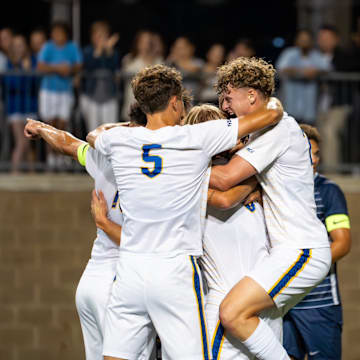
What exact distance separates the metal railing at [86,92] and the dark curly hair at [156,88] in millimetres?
4034

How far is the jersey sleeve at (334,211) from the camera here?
5.02 metres

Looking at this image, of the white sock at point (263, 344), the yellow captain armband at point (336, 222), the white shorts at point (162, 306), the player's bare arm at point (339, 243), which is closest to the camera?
→ the white shorts at point (162, 306)

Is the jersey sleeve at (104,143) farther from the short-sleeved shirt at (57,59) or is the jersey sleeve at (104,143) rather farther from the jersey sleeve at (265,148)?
the short-sleeved shirt at (57,59)

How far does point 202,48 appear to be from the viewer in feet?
32.5

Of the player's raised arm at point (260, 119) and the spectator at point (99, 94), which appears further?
the spectator at point (99, 94)

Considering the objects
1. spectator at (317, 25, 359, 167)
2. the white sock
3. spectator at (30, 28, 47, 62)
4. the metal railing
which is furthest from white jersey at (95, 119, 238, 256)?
spectator at (30, 28, 47, 62)

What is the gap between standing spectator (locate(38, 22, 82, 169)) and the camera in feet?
25.4

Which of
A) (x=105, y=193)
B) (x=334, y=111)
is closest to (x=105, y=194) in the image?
(x=105, y=193)

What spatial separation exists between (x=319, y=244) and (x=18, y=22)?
7.04 meters

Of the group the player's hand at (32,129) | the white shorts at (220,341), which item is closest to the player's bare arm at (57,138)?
the player's hand at (32,129)

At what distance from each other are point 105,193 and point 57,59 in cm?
405

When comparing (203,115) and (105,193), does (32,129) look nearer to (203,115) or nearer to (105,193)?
(105,193)

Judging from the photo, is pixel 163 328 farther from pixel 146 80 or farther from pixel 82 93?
pixel 82 93

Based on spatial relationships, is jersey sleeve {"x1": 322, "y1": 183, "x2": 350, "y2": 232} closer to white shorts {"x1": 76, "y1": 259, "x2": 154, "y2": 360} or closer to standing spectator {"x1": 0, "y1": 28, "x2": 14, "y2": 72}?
white shorts {"x1": 76, "y1": 259, "x2": 154, "y2": 360}
